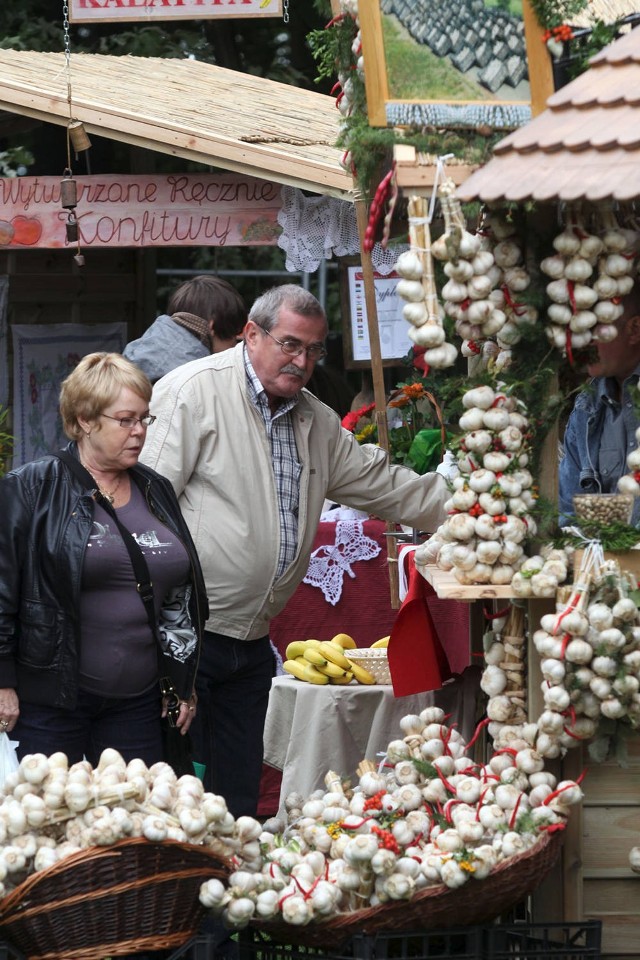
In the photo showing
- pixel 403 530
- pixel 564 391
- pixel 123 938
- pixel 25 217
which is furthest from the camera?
pixel 25 217

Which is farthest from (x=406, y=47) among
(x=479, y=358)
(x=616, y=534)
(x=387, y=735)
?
(x=387, y=735)

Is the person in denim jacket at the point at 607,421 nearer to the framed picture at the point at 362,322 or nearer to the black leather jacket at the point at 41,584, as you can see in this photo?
the black leather jacket at the point at 41,584

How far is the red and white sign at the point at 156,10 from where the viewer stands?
5590 mm

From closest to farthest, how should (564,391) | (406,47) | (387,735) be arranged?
(406,47)
(564,391)
(387,735)

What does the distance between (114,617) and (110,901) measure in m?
0.92

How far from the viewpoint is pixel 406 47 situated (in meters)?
3.53

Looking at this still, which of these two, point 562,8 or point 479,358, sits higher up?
point 562,8

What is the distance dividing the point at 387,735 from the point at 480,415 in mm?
2054

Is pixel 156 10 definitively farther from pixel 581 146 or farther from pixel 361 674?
pixel 581 146

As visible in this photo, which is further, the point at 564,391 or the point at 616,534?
the point at 564,391

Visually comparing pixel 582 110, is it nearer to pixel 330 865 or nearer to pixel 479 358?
pixel 479 358

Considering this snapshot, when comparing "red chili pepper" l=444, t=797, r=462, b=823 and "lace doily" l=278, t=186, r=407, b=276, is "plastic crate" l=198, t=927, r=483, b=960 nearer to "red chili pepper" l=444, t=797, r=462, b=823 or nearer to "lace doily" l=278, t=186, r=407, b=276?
"red chili pepper" l=444, t=797, r=462, b=823

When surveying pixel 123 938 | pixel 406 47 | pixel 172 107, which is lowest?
pixel 123 938

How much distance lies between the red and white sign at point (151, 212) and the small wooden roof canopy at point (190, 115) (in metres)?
0.24
